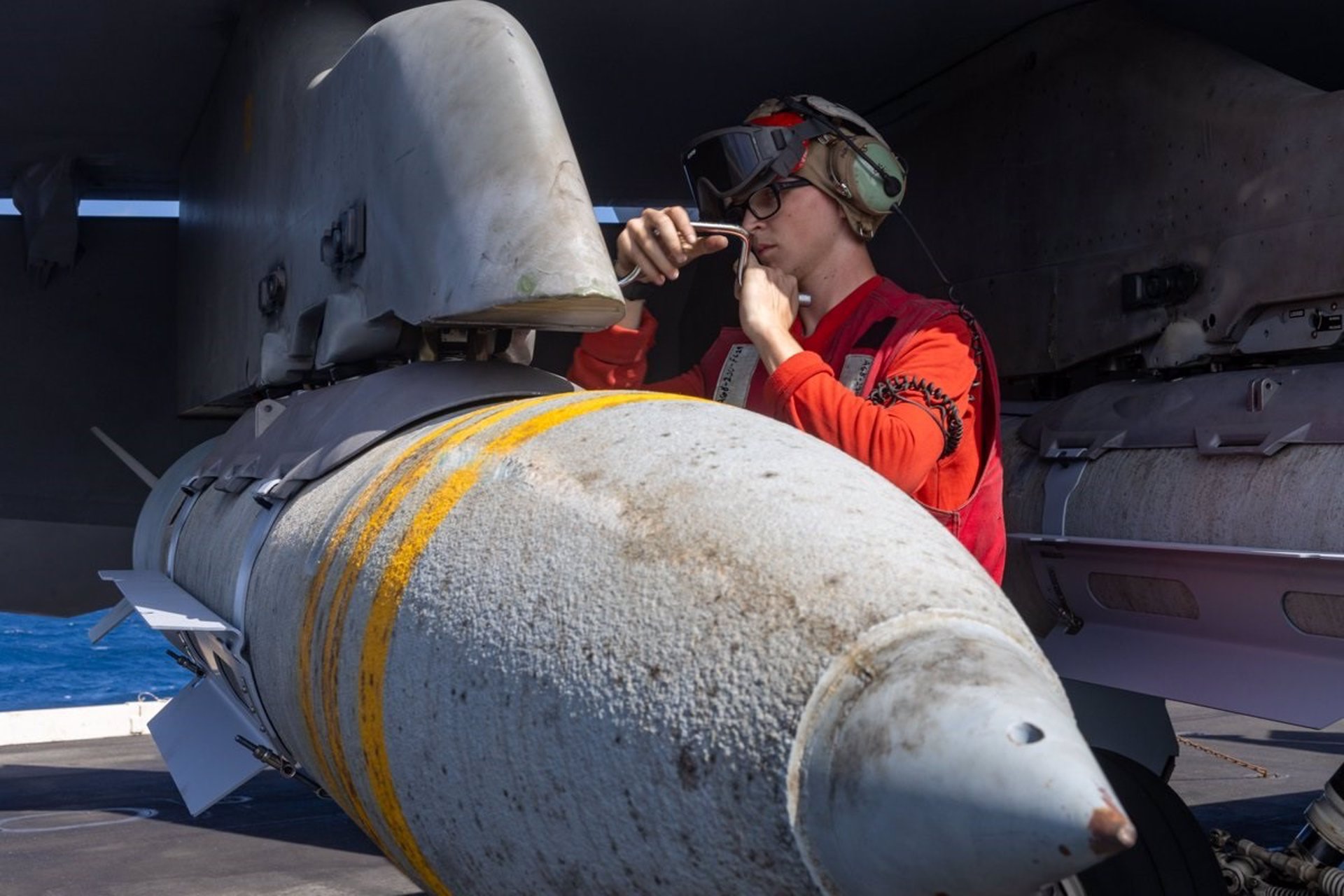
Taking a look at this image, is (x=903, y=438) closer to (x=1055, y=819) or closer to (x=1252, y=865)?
(x=1055, y=819)

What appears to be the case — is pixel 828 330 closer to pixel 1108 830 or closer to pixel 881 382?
pixel 881 382

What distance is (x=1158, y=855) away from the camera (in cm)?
325

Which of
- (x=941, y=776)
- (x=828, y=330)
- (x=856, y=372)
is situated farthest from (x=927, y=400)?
(x=941, y=776)

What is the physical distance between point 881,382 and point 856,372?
144 millimetres

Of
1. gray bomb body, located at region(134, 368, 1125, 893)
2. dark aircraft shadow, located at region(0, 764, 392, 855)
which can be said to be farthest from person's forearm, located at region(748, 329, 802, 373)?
dark aircraft shadow, located at region(0, 764, 392, 855)

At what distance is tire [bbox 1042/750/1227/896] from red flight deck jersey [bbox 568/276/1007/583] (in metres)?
0.94

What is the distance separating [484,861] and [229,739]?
6.15ft

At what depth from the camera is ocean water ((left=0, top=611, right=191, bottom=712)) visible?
2441 cm

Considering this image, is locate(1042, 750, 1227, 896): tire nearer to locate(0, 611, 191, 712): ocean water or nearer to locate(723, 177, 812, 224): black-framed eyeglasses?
locate(723, 177, 812, 224): black-framed eyeglasses

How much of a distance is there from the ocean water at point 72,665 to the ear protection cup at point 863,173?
63.1ft

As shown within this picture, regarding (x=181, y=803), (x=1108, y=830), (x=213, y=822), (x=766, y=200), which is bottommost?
(x=181, y=803)

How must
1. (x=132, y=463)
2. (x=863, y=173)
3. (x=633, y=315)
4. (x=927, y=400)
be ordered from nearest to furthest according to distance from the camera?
1. (x=927, y=400)
2. (x=863, y=173)
3. (x=633, y=315)
4. (x=132, y=463)

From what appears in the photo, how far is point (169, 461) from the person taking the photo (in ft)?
18.4

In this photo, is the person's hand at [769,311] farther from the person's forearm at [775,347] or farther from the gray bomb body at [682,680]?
the gray bomb body at [682,680]
